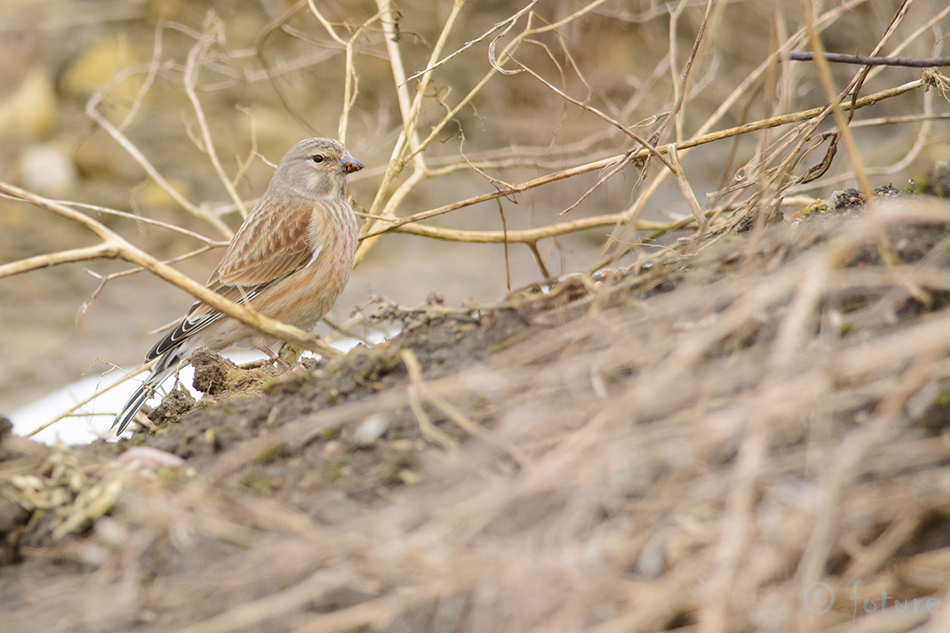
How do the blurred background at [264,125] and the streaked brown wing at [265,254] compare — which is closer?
the streaked brown wing at [265,254]

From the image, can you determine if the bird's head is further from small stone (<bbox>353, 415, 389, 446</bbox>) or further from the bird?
small stone (<bbox>353, 415, 389, 446</bbox>)

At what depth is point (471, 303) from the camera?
2.46 meters

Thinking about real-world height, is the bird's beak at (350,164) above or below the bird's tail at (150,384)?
above

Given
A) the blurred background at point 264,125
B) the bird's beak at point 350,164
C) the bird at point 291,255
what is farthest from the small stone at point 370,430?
the blurred background at point 264,125

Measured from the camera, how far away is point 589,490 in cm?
150

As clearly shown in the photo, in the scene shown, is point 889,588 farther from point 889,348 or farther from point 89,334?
point 89,334

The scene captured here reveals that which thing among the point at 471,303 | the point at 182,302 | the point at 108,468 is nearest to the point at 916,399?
the point at 471,303

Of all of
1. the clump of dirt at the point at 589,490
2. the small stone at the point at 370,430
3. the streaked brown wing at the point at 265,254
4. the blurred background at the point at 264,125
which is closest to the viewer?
the clump of dirt at the point at 589,490

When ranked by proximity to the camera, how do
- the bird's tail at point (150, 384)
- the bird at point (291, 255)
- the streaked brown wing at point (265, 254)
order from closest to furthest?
1. the bird's tail at point (150, 384)
2. the bird at point (291, 255)
3. the streaked brown wing at point (265, 254)
